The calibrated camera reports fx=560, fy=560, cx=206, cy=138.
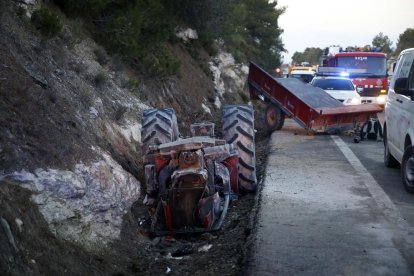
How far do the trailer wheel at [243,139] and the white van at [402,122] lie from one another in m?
2.33

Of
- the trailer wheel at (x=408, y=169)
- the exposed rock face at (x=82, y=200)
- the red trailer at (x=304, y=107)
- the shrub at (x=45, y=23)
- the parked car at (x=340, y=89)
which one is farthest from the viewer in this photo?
the parked car at (x=340, y=89)

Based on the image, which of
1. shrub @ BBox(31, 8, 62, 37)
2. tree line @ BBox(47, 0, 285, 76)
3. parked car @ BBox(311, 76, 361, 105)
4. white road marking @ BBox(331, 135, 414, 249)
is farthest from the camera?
parked car @ BBox(311, 76, 361, 105)

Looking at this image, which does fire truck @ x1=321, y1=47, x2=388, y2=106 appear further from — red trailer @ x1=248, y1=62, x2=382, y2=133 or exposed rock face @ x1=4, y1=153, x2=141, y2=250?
exposed rock face @ x1=4, y1=153, x2=141, y2=250

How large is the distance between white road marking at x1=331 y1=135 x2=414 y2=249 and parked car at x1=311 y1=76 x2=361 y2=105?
7.35 meters

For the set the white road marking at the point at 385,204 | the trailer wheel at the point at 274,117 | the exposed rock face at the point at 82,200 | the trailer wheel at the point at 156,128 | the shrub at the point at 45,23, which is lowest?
the white road marking at the point at 385,204

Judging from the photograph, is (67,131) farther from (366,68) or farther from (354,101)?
(366,68)

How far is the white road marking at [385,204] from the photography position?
6.34 m

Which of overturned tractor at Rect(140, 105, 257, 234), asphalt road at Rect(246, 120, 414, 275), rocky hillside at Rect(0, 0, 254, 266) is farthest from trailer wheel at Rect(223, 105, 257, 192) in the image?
rocky hillside at Rect(0, 0, 254, 266)

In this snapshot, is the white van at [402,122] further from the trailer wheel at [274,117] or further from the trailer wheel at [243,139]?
the trailer wheel at [274,117]

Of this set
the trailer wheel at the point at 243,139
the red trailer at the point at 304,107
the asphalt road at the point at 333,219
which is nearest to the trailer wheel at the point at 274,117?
the red trailer at the point at 304,107

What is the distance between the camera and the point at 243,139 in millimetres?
8820

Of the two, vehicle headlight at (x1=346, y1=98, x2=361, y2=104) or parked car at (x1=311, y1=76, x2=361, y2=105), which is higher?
parked car at (x1=311, y1=76, x2=361, y2=105)

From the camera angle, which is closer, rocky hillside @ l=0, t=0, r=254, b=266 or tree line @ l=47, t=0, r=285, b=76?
rocky hillside @ l=0, t=0, r=254, b=266

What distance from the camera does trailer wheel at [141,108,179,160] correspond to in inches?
321
